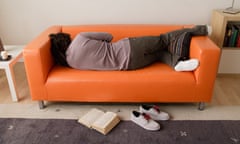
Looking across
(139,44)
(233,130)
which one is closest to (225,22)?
(139,44)

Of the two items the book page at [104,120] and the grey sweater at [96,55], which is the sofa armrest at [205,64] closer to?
the grey sweater at [96,55]

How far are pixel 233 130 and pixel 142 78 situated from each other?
86cm

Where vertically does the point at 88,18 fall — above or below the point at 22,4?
below

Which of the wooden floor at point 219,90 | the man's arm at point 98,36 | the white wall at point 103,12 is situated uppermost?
the white wall at point 103,12

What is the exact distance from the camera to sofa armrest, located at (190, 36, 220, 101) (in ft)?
6.23

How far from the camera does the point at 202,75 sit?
6.45 ft

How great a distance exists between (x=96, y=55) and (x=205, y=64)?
97 cm

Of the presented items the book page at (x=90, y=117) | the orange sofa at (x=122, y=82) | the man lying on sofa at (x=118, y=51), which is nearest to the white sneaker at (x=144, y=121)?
the orange sofa at (x=122, y=82)

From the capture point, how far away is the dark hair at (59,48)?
87.5 inches

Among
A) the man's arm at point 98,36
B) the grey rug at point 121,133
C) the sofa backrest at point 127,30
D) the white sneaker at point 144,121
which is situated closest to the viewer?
the grey rug at point 121,133

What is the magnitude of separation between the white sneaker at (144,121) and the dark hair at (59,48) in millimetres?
837

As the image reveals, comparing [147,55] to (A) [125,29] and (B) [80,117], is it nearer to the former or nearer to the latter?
(A) [125,29]

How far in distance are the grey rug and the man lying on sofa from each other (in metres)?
0.53

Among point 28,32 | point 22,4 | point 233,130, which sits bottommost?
point 233,130
